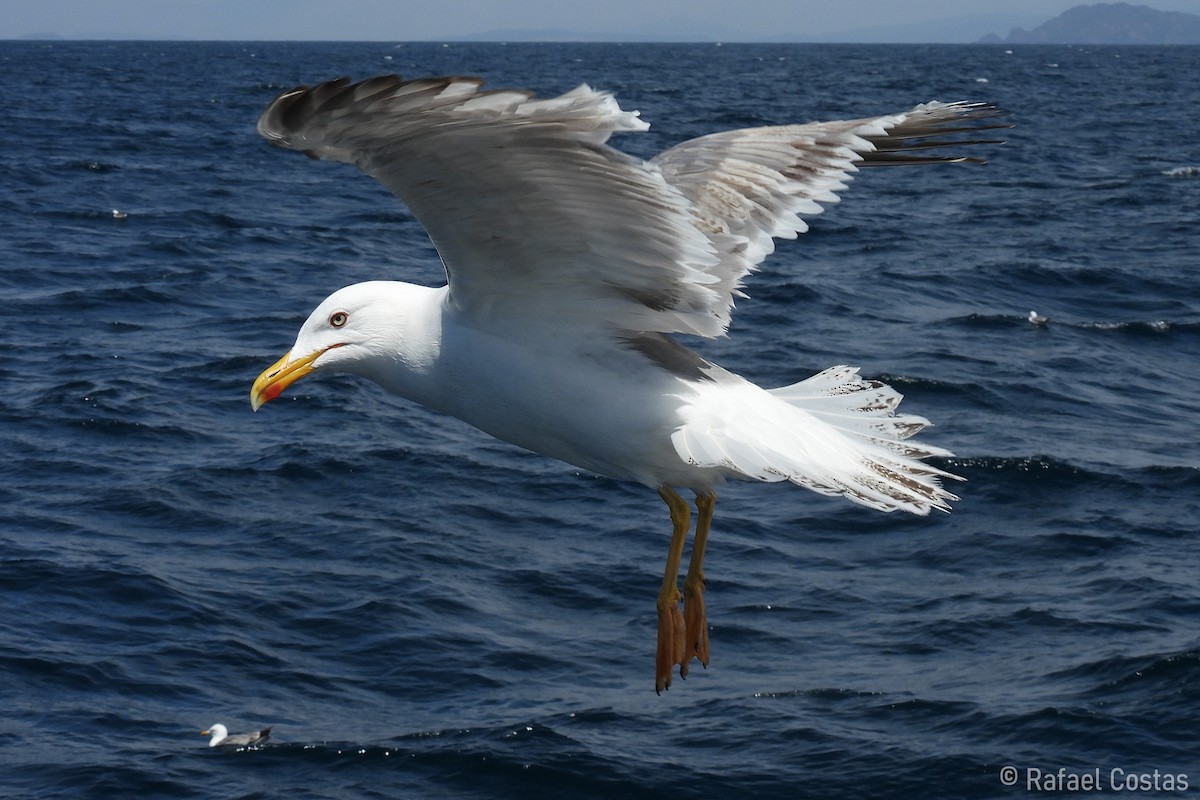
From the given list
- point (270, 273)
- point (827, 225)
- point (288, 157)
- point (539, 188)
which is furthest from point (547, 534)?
point (288, 157)

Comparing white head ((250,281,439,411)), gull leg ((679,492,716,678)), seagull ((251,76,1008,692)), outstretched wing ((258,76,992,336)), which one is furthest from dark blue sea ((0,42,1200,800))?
outstretched wing ((258,76,992,336))

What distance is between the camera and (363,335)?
6234 mm

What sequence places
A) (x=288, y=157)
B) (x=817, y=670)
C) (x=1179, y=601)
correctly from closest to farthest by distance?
(x=817, y=670) < (x=1179, y=601) < (x=288, y=157)

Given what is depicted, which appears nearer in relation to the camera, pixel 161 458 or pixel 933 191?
pixel 161 458

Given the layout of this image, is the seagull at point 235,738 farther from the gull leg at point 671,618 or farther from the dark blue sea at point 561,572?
the gull leg at point 671,618

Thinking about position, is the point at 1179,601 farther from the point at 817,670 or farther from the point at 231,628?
the point at 231,628

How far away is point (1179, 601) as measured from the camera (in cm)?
1152

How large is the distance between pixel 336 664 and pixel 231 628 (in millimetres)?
907

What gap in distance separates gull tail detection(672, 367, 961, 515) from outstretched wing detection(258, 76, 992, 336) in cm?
37

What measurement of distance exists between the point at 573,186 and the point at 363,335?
1.49 m

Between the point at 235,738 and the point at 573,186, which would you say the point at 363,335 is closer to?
the point at 573,186

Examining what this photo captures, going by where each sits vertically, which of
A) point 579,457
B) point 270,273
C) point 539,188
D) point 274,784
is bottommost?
point 274,784

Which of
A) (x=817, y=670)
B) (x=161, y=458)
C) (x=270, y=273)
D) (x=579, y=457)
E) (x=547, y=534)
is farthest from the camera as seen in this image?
(x=270, y=273)

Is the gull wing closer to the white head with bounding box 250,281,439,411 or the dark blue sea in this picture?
the white head with bounding box 250,281,439,411
